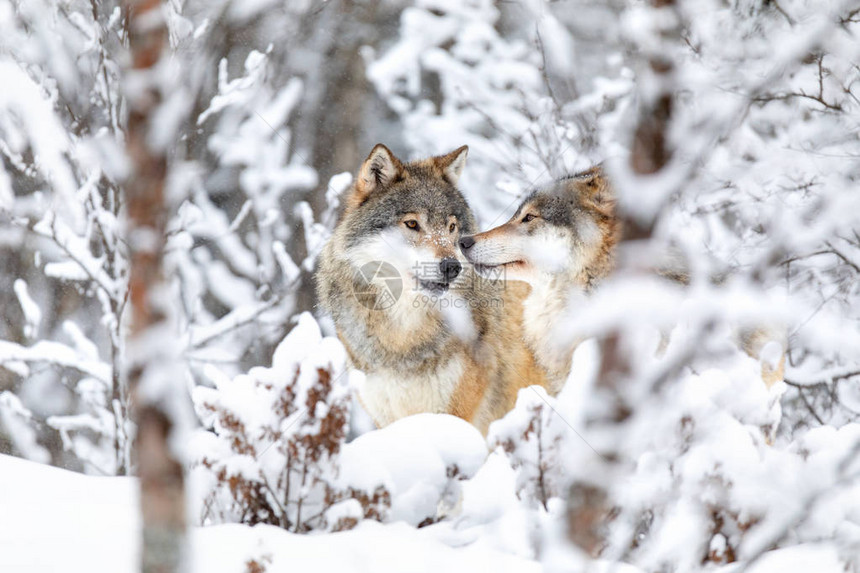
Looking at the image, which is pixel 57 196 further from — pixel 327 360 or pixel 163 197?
pixel 163 197

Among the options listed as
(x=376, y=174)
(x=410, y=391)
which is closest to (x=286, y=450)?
(x=410, y=391)

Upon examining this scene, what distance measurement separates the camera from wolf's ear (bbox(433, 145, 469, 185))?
5078mm

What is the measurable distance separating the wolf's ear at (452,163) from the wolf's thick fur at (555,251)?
27.7 inches

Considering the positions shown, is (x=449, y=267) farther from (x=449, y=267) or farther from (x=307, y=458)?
(x=307, y=458)

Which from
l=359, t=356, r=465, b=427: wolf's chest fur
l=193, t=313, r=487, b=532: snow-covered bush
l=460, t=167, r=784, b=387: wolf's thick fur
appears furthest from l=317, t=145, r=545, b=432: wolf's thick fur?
l=193, t=313, r=487, b=532: snow-covered bush

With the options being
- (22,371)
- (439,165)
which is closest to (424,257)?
(439,165)

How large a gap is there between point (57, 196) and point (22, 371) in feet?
4.70

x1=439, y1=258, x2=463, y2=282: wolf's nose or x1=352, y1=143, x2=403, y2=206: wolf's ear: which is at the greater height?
x1=352, y1=143, x2=403, y2=206: wolf's ear

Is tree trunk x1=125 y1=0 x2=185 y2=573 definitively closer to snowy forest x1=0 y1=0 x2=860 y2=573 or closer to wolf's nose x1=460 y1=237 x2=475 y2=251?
snowy forest x1=0 y1=0 x2=860 y2=573

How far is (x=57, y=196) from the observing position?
617cm

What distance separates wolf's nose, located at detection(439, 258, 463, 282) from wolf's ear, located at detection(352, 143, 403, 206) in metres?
0.73

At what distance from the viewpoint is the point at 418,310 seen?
477cm

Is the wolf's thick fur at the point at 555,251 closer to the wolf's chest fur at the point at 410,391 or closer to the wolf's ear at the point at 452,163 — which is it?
the wolf's chest fur at the point at 410,391

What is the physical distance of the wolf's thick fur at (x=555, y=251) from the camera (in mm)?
4168
